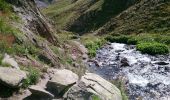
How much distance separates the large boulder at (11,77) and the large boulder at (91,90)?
2629mm

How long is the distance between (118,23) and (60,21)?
45306 mm

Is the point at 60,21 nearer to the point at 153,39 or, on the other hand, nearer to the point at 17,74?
the point at 153,39

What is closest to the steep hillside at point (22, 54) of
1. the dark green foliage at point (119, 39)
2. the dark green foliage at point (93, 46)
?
the dark green foliage at point (93, 46)

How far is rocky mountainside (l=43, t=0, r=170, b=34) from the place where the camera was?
76312 millimetres

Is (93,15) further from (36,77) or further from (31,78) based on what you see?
(31,78)

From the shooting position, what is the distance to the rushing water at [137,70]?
104ft

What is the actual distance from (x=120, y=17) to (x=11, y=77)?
71.7m

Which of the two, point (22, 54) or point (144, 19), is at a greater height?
point (22, 54)

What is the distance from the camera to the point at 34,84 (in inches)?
829

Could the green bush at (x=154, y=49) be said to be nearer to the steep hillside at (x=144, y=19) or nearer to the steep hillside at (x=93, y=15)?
the steep hillside at (x=144, y=19)

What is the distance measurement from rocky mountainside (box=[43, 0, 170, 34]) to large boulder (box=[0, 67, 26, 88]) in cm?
5210

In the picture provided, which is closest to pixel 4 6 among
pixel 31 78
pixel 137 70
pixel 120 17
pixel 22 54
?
pixel 22 54

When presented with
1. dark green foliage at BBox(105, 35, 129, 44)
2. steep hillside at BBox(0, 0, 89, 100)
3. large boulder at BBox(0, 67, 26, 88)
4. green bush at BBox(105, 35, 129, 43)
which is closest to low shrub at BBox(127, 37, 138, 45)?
dark green foliage at BBox(105, 35, 129, 44)

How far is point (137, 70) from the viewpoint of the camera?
135 ft
